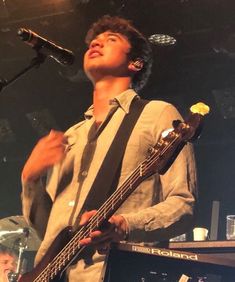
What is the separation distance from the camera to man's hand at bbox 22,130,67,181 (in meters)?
2.11

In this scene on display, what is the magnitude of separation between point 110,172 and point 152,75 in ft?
9.71

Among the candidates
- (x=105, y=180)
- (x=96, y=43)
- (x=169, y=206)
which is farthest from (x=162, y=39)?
(x=169, y=206)

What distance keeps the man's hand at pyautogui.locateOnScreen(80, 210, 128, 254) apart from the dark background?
2.71 m

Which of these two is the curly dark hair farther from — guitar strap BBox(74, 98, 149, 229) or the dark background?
the dark background

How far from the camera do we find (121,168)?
6.64ft

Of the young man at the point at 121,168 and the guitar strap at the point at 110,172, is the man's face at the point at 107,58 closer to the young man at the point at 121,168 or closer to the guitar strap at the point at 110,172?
the young man at the point at 121,168

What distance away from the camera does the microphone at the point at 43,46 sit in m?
2.27

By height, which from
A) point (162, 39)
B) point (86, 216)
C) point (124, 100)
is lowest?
point (86, 216)

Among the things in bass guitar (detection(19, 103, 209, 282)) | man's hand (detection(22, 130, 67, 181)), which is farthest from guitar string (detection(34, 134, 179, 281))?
man's hand (detection(22, 130, 67, 181))

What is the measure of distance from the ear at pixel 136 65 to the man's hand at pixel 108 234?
935mm

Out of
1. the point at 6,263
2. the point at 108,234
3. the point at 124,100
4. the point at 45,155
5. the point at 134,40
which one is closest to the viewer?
the point at 108,234

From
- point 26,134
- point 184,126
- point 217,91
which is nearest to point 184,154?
point 184,126

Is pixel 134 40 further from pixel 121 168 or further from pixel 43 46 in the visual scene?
pixel 121 168

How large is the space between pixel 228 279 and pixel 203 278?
11 cm
